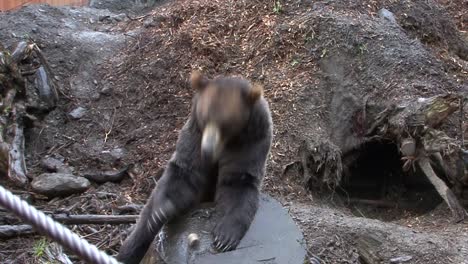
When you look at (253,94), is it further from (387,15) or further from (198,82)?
(387,15)

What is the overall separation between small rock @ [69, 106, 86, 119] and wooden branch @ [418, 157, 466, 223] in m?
3.28

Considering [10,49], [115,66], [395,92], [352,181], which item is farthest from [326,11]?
[10,49]

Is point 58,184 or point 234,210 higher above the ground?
point 234,210

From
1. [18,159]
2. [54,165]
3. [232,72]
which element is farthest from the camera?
[232,72]

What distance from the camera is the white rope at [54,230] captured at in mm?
1741

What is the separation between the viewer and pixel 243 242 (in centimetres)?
419

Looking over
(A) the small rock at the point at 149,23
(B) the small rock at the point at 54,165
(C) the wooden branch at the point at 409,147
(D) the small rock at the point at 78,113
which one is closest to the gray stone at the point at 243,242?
(C) the wooden branch at the point at 409,147

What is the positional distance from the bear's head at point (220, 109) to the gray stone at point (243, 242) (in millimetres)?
440

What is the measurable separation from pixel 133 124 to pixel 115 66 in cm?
82

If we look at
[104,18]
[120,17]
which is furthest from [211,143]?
[120,17]

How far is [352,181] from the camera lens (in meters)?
7.32

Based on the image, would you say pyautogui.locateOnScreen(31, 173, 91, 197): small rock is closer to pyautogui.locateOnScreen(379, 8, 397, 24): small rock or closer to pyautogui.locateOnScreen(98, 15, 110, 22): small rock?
pyautogui.locateOnScreen(98, 15, 110, 22): small rock

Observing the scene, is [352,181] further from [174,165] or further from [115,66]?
[174,165]

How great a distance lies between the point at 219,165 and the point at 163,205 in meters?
0.43
